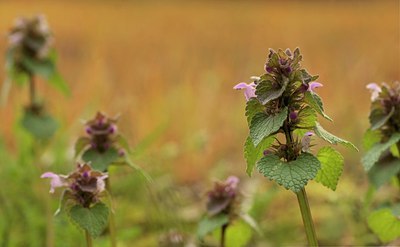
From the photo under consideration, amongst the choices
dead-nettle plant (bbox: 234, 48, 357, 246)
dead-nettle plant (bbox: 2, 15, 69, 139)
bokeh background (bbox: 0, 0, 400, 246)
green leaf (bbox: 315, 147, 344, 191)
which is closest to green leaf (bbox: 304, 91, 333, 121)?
dead-nettle plant (bbox: 234, 48, 357, 246)

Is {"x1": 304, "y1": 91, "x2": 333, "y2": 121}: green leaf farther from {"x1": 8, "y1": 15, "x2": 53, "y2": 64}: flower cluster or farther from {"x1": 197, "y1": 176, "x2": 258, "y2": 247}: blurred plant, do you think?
{"x1": 8, "y1": 15, "x2": 53, "y2": 64}: flower cluster

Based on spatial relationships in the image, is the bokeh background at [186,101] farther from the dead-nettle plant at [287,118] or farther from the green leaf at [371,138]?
the dead-nettle plant at [287,118]

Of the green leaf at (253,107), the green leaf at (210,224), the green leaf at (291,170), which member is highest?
the green leaf at (253,107)

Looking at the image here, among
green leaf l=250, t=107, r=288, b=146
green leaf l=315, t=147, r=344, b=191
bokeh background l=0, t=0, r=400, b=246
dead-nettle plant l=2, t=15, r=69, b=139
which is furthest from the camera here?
bokeh background l=0, t=0, r=400, b=246

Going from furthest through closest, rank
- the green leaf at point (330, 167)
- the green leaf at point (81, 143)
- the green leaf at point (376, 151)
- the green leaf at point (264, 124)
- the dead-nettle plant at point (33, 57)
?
the dead-nettle plant at point (33, 57) → the green leaf at point (81, 143) → the green leaf at point (376, 151) → the green leaf at point (330, 167) → the green leaf at point (264, 124)

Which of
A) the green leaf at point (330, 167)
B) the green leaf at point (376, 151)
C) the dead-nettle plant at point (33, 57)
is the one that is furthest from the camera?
the dead-nettle plant at point (33, 57)

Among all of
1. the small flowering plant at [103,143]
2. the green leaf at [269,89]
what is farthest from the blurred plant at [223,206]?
the green leaf at [269,89]

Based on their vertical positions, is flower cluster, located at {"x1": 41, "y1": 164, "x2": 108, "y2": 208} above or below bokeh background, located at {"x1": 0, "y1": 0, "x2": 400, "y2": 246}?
below
